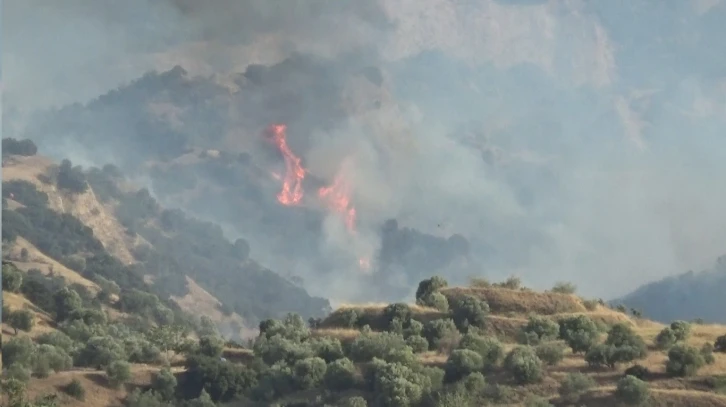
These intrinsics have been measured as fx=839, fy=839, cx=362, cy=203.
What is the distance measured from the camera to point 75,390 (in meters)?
54.5

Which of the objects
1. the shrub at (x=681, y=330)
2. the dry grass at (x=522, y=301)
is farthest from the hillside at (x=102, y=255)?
the shrub at (x=681, y=330)

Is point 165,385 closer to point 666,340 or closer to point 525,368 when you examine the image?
point 525,368

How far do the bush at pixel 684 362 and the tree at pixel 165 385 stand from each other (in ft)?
106

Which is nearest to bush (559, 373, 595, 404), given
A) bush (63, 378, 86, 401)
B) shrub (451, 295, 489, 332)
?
shrub (451, 295, 489, 332)

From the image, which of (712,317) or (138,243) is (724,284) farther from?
(138,243)

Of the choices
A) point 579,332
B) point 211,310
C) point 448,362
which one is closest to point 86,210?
point 211,310

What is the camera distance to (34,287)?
96500mm

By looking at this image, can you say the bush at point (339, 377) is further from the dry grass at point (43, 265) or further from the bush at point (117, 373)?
the dry grass at point (43, 265)

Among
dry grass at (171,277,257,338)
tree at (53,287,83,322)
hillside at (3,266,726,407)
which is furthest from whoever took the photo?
dry grass at (171,277,257,338)

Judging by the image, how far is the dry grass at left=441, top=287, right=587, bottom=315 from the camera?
68375mm

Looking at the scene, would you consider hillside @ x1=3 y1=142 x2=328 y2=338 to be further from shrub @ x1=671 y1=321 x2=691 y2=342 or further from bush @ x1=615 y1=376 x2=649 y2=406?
bush @ x1=615 y1=376 x2=649 y2=406

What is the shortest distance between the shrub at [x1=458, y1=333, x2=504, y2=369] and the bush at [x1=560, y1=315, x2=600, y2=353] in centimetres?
497

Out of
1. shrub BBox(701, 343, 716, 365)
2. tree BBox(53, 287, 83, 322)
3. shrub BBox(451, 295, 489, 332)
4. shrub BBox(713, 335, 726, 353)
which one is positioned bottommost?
shrub BBox(701, 343, 716, 365)

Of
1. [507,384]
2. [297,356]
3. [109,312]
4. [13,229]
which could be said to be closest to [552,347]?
[507,384]
